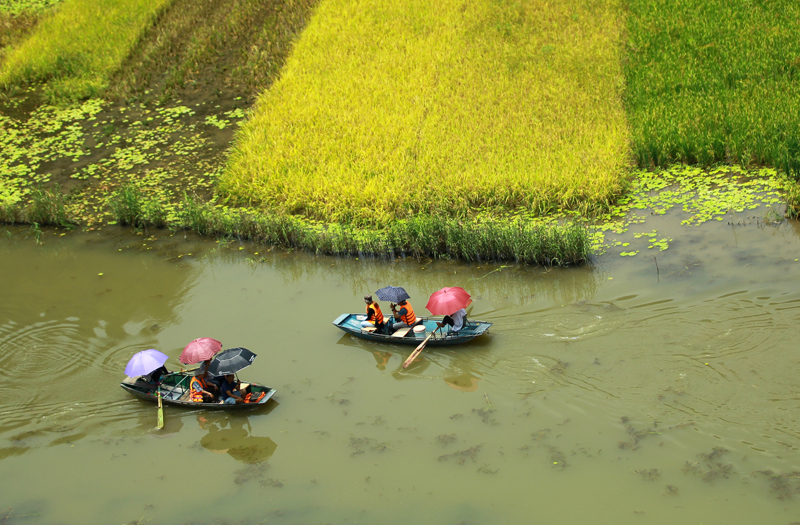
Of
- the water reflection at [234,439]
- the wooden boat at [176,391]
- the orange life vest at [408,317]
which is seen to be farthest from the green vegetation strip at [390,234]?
the water reflection at [234,439]

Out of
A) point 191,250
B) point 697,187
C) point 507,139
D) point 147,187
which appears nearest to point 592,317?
point 697,187

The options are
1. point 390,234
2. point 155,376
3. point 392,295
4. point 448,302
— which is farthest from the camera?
point 390,234

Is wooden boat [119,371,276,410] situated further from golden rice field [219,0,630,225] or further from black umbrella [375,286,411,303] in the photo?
golden rice field [219,0,630,225]

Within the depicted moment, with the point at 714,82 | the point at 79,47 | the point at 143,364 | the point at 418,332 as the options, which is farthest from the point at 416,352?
the point at 79,47

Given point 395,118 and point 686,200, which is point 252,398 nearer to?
point 686,200

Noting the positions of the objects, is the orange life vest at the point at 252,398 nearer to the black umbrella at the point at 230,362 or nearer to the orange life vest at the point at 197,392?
the black umbrella at the point at 230,362

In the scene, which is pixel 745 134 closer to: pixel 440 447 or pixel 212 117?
pixel 440 447
